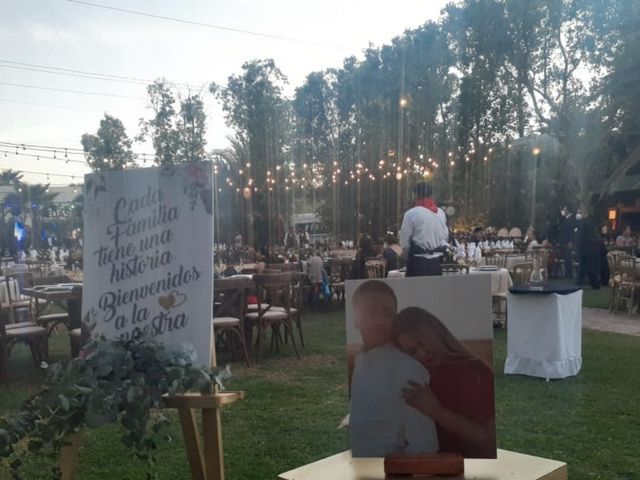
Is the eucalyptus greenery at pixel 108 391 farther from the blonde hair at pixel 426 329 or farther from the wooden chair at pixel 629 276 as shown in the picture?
the wooden chair at pixel 629 276

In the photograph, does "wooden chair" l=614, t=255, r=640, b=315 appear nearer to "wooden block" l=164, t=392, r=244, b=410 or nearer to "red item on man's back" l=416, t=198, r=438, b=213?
"red item on man's back" l=416, t=198, r=438, b=213

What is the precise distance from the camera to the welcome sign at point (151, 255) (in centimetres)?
212

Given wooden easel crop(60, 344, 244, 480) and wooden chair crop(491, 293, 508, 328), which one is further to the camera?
wooden chair crop(491, 293, 508, 328)

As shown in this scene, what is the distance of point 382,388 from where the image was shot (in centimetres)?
169

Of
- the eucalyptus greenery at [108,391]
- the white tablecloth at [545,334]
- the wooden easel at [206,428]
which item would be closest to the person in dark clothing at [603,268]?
the white tablecloth at [545,334]

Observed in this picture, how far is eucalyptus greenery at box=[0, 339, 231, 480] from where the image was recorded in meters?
1.80

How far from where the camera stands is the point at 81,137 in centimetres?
2247

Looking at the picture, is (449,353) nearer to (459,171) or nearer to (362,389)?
(362,389)

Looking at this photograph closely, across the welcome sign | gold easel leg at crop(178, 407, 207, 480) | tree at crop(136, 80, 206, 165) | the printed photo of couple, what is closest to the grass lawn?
gold easel leg at crop(178, 407, 207, 480)

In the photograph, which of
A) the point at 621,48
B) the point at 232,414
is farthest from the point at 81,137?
the point at 232,414

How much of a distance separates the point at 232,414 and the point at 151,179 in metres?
2.66

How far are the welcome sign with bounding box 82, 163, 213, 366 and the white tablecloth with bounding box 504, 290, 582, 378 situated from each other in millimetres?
3661

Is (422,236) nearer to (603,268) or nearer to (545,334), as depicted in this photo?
(545,334)

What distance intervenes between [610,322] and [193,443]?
7.44 metres
